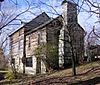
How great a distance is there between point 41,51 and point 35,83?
9.23 meters

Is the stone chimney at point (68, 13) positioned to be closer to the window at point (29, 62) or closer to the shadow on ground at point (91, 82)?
the shadow on ground at point (91, 82)

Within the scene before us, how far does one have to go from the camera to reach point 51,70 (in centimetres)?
2977

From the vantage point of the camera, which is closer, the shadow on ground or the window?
the shadow on ground

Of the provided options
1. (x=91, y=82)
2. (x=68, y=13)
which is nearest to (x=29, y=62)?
(x=68, y=13)

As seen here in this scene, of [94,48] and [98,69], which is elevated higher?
[94,48]

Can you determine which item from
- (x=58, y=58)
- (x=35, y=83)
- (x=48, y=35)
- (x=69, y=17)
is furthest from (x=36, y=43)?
(x=35, y=83)

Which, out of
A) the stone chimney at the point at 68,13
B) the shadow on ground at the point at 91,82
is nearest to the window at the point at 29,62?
the stone chimney at the point at 68,13

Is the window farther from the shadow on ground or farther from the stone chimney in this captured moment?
the shadow on ground

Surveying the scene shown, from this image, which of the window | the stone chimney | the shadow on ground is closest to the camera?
the shadow on ground

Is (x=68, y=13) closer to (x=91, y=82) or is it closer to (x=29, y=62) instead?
(x=91, y=82)

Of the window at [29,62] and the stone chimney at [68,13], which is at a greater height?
the stone chimney at [68,13]

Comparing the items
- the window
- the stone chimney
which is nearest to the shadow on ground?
the stone chimney

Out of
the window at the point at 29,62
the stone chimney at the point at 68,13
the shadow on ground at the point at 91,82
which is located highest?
the stone chimney at the point at 68,13

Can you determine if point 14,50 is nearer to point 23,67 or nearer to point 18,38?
point 18,38
